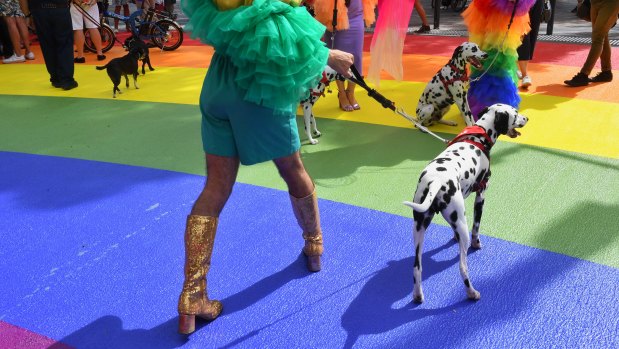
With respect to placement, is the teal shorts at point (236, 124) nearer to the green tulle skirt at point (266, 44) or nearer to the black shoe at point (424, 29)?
the green tulle skirt at point (266, 44)

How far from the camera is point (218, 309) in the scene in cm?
295

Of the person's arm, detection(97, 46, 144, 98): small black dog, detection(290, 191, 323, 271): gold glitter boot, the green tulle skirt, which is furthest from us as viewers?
the person's arm

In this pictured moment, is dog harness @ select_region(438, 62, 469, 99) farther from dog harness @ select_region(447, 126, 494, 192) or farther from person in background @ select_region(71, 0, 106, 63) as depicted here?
person in background @ select_region(71, 0, 106, 63)

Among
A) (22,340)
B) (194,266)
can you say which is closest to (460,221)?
(194,266)

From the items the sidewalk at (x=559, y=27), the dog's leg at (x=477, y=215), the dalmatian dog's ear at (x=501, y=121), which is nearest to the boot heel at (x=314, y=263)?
the dog's leg at (x=477, y=215)

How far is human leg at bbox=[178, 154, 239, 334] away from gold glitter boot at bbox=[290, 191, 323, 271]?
513 mm

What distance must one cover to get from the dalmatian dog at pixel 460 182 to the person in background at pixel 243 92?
718 millimetres

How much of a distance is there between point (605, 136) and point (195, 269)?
4365 mm

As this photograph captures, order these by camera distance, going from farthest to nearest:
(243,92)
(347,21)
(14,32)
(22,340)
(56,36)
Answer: (14,32)
(56,36)
(347,21)
(22,340)
(243,92)

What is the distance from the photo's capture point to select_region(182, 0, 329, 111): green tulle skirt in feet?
7.80

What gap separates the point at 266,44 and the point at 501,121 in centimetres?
158

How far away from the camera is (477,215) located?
130 inches

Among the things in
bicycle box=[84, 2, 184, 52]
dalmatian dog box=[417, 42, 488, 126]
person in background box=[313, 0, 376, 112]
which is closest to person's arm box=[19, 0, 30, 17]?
bicycle box=[84, 2, 184, 52]

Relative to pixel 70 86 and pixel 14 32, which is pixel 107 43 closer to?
pixel 14 32
